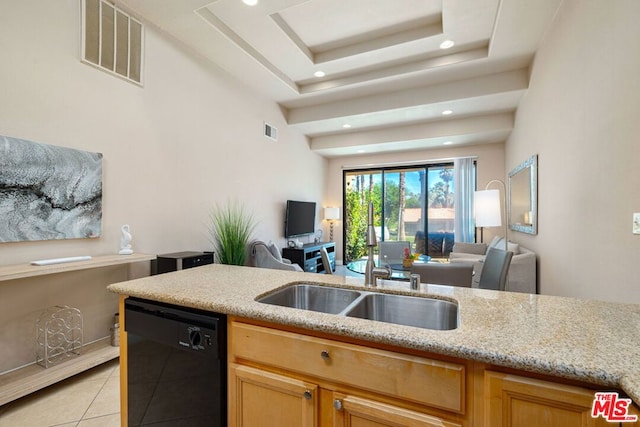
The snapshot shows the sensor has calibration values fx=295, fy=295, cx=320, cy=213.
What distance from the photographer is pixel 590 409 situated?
27.2 inches

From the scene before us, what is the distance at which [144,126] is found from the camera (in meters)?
2.93

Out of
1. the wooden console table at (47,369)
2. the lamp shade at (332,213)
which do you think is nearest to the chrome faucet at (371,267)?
the wooden console table at (47,369)

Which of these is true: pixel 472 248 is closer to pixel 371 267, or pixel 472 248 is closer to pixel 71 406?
pixel 371 267

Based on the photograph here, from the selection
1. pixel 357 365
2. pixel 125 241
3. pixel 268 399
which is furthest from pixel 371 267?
pixel 125 241

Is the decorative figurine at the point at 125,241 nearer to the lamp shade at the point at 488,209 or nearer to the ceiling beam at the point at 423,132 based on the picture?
the lamp shade at the point at 488,209

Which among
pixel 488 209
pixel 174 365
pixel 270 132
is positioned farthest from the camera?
pixel 270 132

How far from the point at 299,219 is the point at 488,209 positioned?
322 centimetres

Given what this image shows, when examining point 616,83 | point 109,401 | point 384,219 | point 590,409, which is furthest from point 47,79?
point 384,219

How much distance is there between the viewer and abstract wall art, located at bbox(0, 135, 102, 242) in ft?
6.62

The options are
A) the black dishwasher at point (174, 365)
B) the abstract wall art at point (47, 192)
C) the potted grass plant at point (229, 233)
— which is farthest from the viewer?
the potted grass plant at point (229, 233)

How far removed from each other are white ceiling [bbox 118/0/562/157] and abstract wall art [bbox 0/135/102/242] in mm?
1556

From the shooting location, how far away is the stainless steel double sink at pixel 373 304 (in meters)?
1.27

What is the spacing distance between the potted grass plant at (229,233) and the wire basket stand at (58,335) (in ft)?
4.95

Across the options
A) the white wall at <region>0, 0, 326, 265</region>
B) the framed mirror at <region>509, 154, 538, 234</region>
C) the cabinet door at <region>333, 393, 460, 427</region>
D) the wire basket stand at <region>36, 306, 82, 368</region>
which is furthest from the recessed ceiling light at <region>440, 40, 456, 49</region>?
the wire basket stand at <region>36, 306, 82, 368</region>
